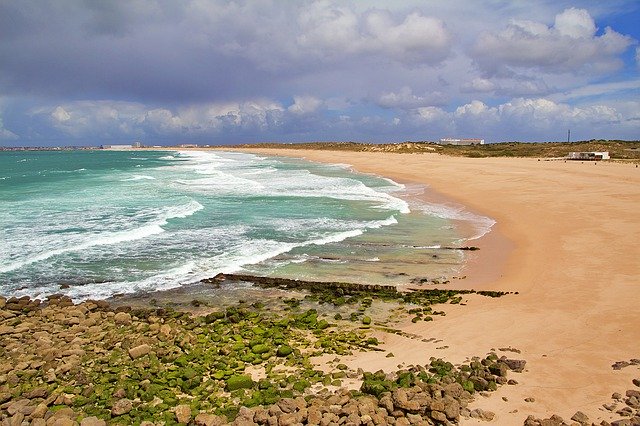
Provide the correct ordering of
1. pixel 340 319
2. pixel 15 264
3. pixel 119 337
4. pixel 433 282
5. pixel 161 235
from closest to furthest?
pixel 119 337 → pixel 340 319 → pixel 433 282 → pixel 15 264 → pixel 161 235

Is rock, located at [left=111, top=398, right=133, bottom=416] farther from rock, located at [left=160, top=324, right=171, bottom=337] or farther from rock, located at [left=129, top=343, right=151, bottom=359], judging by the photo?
rock, located at [left=160, top=324, right=171, bottom=337]

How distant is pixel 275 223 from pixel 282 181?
22.7 m

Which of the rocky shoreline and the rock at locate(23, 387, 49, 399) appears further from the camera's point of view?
the rock at locate(23, 387, 49, 399)

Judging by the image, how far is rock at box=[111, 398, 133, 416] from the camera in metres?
7.43

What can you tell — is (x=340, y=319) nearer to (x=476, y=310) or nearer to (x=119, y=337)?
(x=476, y=310)

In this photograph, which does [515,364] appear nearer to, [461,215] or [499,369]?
[499,369]

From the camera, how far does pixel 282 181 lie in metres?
46.0

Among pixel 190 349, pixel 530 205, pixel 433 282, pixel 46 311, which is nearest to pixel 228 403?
pixel 190 349

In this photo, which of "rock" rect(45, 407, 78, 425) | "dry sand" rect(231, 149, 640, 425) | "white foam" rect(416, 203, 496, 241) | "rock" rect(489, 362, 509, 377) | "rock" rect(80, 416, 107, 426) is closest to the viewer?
"rock" rect(80, 416, 107, 426)

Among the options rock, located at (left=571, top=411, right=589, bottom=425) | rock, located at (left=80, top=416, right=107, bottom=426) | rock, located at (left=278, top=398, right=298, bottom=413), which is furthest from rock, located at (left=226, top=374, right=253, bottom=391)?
rock, located at (left=571, top=411, right=589, bottom=425)

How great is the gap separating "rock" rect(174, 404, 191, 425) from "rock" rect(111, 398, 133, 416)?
0.87 meters

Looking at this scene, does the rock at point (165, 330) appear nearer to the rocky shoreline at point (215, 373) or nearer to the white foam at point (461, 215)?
the rocky shoreline at point (215, 373)

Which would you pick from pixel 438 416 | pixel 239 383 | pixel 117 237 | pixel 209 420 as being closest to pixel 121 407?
pixel 209 420

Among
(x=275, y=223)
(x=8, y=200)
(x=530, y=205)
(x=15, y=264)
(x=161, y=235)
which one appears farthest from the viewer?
(x=8, y=200)
